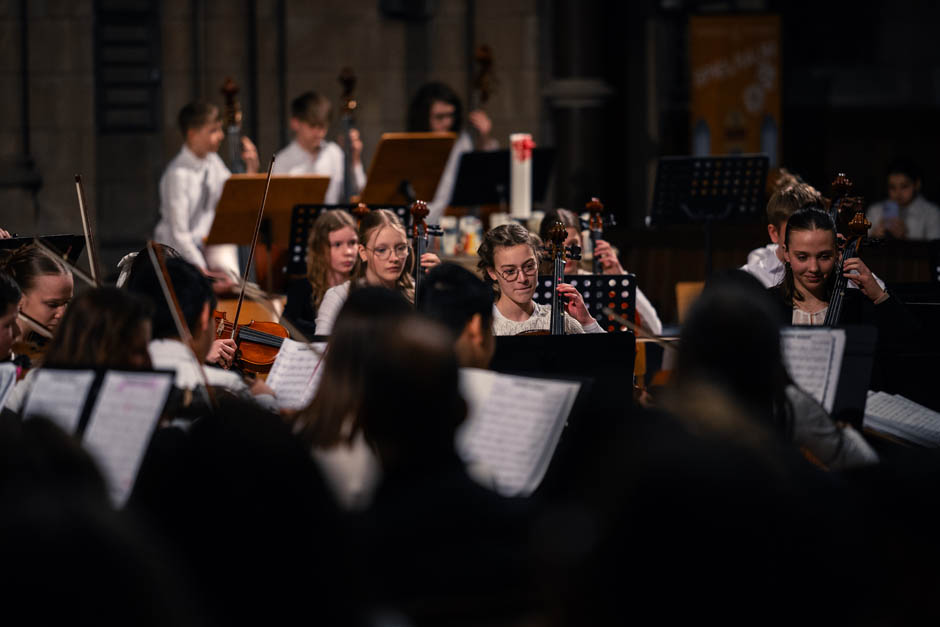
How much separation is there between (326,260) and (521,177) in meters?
1.80

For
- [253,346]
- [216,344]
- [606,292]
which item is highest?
[606,292]

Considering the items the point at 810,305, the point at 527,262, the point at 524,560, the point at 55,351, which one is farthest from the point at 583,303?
the point at 524,560

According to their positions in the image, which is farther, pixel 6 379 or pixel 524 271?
pixel 524 271

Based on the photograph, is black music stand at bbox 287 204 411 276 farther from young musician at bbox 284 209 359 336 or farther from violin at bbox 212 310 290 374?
violin at bbox 212 310 290 374

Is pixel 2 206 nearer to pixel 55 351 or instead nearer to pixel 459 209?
pixel 459 209

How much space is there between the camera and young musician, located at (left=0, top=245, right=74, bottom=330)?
3.75 metres

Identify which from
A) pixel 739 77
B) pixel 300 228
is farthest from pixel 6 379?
pixel 739 77

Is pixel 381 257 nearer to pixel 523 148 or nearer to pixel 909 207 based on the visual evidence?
pixel 523 148

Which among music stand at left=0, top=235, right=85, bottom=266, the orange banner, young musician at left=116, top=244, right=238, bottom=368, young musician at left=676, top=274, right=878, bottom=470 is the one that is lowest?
young musician at left=116, top=244, right=238, bottom=368

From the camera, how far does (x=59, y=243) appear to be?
4223 millimetres

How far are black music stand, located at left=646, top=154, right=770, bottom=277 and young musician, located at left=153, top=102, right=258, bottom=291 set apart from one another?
222 centimetres

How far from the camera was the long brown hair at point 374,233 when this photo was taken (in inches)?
187

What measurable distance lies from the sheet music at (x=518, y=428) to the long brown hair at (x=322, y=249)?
101 inches

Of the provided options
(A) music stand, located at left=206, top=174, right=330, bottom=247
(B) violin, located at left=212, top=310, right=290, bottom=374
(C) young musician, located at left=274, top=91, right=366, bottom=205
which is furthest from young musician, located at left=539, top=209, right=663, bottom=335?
(C) young musician, located at left=274, top=91, right=366, bottom=205
